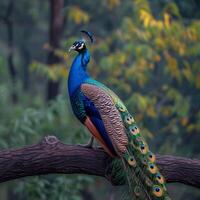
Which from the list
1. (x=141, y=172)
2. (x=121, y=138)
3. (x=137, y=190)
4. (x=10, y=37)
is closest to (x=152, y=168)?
(x=141, y=172)

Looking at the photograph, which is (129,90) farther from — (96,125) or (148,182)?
(148,182)

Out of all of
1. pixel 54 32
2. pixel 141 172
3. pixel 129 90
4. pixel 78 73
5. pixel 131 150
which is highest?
pixel 78 73

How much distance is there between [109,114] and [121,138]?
0.70 feet

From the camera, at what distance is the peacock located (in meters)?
4.67

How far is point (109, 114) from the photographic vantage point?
479 centimetres

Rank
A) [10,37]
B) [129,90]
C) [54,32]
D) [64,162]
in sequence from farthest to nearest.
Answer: [10,37] < [129,90] < [54,32] < [64,162]

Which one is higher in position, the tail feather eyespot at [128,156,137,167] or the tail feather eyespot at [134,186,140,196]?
the tail feather eyespot at [128,156,137,167]

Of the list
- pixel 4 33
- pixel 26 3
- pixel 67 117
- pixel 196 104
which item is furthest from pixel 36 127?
pixel 4 33

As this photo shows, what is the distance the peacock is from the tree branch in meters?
0.12

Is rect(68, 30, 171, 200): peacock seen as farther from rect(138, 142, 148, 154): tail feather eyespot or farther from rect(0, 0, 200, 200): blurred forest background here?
rect(0, 0, 200, 200): blurred forest background

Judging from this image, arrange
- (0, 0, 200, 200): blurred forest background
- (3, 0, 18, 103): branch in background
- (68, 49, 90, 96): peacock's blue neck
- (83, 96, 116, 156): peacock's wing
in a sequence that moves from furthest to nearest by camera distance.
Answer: (3, 0, 18, 103): branch in background < (0, 0, 200, 200): blurred forest background < (68, 49, 90, 96): peacock's blue neck < (83, 96, 116, 156): peacock's wing

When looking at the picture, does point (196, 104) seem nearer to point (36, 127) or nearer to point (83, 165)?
point (36, 127)

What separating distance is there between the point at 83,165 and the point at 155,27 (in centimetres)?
445

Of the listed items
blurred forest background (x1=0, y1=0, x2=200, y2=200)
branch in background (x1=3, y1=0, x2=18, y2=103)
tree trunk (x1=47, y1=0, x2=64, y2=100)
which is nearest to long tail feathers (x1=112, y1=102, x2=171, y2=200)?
blurred forest background (x1=0, y1=0, x2=200, y2=200)
